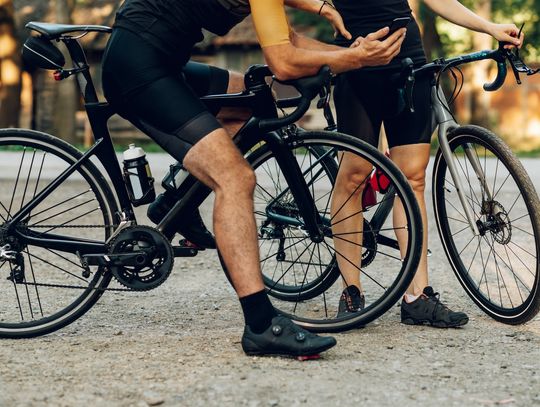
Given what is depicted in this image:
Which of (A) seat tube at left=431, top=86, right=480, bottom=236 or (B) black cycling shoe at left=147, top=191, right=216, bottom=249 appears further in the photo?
(A) seat tube at left=431, top=86, right=480, bottom=236

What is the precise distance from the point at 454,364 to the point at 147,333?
1397mm

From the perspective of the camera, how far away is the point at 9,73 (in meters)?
27.6

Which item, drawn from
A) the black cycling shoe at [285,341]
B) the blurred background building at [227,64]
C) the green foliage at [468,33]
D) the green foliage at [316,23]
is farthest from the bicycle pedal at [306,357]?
the green foliage at [316,23]

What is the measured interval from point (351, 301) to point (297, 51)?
1.25 meters

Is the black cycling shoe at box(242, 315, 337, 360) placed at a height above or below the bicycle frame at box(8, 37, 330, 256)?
below

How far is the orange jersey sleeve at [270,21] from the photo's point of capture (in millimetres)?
4344

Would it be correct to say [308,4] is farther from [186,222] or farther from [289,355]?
[289,355]

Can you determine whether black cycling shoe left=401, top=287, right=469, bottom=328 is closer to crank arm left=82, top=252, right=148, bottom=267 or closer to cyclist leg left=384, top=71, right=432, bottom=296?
cyclist leg left=384, top=71, right=432, bottom=296

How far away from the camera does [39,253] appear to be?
714 cm

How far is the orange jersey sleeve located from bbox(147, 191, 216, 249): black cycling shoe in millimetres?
866

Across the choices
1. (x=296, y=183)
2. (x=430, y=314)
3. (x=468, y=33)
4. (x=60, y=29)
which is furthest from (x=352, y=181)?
(x=468, y=33)

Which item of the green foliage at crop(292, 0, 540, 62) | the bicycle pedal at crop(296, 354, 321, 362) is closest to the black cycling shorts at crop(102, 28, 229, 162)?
the bicycle pedal at crop(296, 354, 321, 362)

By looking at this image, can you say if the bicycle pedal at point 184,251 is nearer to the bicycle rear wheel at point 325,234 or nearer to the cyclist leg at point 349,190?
the bicycle rear wheel at point 325,234

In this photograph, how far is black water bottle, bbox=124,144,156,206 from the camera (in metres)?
4.89
